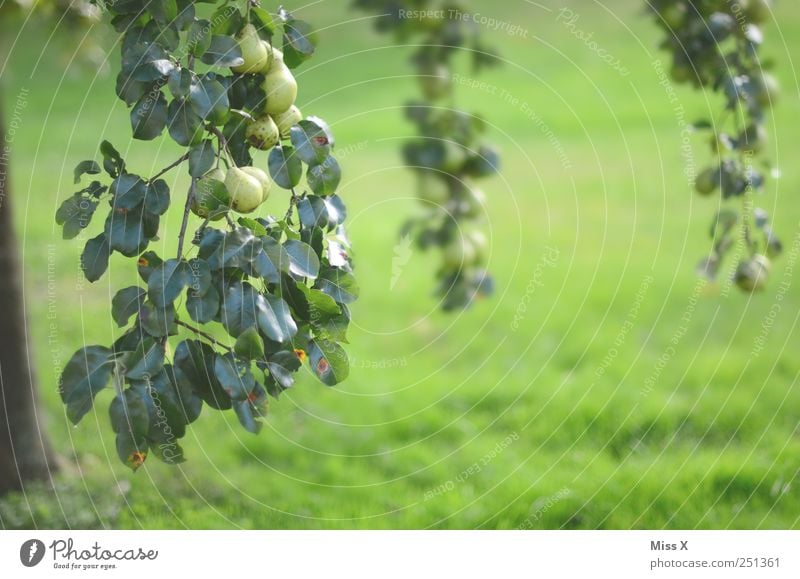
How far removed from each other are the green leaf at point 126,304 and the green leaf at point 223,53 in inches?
9.1

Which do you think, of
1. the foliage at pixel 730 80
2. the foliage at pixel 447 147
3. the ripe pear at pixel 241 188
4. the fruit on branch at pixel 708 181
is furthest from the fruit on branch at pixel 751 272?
the ripe pear at pixel 241 188

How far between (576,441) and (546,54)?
86.8 inches

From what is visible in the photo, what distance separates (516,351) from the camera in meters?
2.22

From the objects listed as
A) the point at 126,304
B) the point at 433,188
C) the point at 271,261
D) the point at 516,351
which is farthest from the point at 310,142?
the point at 516,351

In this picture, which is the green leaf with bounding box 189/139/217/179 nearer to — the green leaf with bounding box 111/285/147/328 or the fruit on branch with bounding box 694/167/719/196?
the green leaf with bounding box 111/285/147/328

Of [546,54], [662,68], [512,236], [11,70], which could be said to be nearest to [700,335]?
[512,236]

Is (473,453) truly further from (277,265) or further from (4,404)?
(277,265)

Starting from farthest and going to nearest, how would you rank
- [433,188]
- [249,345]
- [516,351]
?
[516,351], [433,188], [249,345]

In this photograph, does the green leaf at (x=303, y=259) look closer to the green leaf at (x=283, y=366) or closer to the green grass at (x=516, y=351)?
the green leaf at (x=283, y=366)

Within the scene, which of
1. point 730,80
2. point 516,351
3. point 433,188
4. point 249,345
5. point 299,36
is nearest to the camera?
point 249,345

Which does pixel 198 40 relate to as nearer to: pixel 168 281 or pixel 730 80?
pixel 168 281

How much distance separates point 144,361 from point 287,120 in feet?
0.95

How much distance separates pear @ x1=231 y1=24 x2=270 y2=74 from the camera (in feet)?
2.98

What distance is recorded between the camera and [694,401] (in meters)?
1.92
